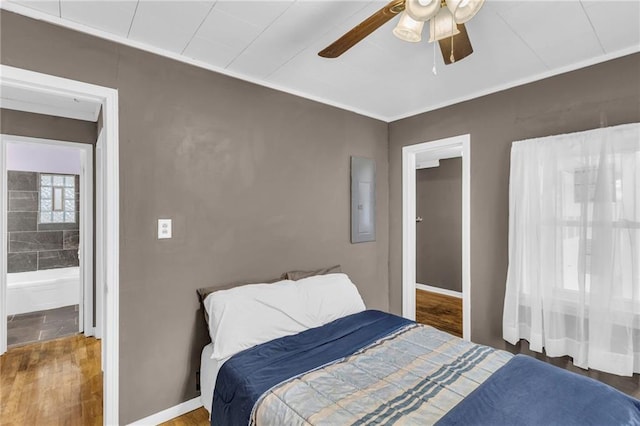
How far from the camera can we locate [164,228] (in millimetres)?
2100

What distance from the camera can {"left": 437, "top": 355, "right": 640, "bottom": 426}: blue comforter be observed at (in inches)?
49.0

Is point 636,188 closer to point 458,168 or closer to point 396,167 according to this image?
point 396,167

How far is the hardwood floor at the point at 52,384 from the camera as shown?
2.13m

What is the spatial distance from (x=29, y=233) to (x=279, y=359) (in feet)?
16.3

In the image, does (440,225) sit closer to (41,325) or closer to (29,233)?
(41,325)

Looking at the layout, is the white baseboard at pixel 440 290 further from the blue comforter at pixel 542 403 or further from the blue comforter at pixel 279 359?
the blue comforter at pixel 542 403

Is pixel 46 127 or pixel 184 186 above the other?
pixel 46 127

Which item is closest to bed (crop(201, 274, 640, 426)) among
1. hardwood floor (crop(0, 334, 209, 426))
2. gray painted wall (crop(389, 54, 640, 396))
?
hardwood floor (crop(0, 334, 209, 426))

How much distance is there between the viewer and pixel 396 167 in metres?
3.54

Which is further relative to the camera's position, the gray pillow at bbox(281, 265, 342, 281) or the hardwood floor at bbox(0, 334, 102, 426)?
the gray pillow at bbox(281, 265, 342, 281)

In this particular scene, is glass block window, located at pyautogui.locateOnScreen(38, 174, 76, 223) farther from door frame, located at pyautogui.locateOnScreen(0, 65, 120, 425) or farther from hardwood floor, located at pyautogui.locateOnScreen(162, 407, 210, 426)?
hardwood floor, located at pyautogui.locateOnScreen(162, 407, 210, 426)

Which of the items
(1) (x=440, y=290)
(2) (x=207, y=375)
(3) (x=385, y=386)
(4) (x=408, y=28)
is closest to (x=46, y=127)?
(2) (x=207, y=375)

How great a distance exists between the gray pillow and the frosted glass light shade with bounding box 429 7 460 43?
199 cm

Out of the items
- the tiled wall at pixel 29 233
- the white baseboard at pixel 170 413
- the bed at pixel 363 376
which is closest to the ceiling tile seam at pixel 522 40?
the bed at pixel 363 376
